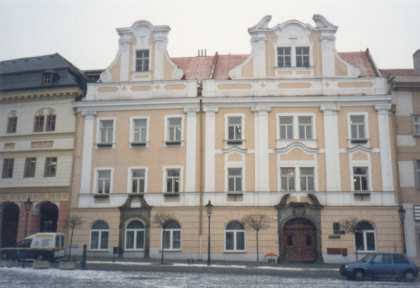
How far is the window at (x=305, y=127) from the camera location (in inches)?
1245

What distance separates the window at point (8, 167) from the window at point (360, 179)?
24.4 meters

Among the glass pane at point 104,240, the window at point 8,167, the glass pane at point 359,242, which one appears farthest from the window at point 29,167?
the glass pane at point 359,242

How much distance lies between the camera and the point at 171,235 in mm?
31094

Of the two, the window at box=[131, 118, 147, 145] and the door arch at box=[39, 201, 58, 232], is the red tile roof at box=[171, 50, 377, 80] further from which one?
the door arch at box=[39, 201, 58, 232]

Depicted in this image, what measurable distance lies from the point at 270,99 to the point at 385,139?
317 inches

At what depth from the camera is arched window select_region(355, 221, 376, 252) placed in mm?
29562

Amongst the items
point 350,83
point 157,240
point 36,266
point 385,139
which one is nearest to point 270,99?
point 350,83

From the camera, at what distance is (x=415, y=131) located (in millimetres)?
31578

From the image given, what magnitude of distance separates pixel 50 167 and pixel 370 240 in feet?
73.9

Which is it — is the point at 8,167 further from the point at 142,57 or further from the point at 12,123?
the point at 142,57

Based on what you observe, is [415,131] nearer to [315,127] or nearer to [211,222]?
[315,127]

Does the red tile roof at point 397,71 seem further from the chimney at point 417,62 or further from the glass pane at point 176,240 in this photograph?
the glass pane at point 176,240

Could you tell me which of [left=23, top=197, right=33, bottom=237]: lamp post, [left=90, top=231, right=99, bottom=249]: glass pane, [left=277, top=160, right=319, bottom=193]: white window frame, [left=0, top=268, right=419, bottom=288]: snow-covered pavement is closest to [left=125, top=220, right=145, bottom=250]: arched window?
[left=90, top=231, right=99, bottom=249]: glass pane

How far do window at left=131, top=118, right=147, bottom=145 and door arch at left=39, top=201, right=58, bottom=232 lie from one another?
7.70 metres
